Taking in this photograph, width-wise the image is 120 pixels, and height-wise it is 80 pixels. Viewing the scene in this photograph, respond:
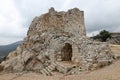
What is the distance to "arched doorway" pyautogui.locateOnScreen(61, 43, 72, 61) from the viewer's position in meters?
27.4

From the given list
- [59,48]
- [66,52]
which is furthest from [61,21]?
[59,48]

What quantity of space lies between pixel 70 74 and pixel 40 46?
22.8 ft

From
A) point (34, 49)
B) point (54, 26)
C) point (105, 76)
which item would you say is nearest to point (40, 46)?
point (34, 49)

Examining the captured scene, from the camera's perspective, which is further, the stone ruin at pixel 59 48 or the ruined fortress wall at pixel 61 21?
the ruined fortress wall at pixel 61 21

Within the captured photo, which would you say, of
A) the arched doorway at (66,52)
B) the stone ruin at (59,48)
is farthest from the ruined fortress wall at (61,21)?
the arched doorway at (66,52)

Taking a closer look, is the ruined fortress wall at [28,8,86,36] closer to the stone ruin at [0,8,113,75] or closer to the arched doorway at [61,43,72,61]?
the stone ruin at [0,8,113,75]

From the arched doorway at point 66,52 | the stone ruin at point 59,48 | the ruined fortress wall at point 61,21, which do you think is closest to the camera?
the stone ruin at point 59,48

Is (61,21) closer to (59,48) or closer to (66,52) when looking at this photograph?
(66,52)

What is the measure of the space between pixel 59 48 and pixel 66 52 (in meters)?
1.52

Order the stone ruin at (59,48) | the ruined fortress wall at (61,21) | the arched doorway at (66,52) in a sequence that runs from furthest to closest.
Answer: the ruined fortress wall at (61,21) < the arched doorway at (66,52) < the stone ruin at (59,48)

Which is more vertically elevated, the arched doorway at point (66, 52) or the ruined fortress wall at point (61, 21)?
the ruined fortress wall at point (61, 21)

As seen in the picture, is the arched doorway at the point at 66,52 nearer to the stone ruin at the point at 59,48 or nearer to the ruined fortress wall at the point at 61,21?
the stone ruin at the point at 59,48

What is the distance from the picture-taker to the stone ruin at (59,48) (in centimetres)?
2370

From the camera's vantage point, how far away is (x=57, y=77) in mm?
21516
